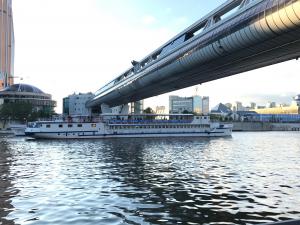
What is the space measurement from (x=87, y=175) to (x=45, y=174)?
3145 millimetres

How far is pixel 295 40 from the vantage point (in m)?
38.3

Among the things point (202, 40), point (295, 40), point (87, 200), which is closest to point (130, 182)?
point (87, 200)

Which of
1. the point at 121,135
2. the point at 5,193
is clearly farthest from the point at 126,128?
the point at 5,193

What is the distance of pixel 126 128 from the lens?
93.9 metres

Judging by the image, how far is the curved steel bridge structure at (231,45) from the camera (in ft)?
113

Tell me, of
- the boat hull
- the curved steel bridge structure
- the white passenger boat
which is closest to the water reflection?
the curved steel bridge structure

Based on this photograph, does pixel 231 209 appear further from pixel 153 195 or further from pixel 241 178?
pixel 241 178

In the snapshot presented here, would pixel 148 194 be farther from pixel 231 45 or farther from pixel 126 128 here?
pixel 126 128

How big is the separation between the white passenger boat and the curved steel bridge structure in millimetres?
14465

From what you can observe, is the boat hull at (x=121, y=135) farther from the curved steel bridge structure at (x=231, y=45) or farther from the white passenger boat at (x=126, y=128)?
the curved steel bridge structure at (x=231, y=45)

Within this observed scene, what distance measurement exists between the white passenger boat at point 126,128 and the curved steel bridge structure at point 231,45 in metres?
14.5

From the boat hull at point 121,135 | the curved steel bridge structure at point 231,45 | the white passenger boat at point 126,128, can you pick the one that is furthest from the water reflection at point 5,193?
the white passenger boat at point 126,128

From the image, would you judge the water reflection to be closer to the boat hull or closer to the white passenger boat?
the boat hull

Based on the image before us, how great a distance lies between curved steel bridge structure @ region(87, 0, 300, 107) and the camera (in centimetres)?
3431
